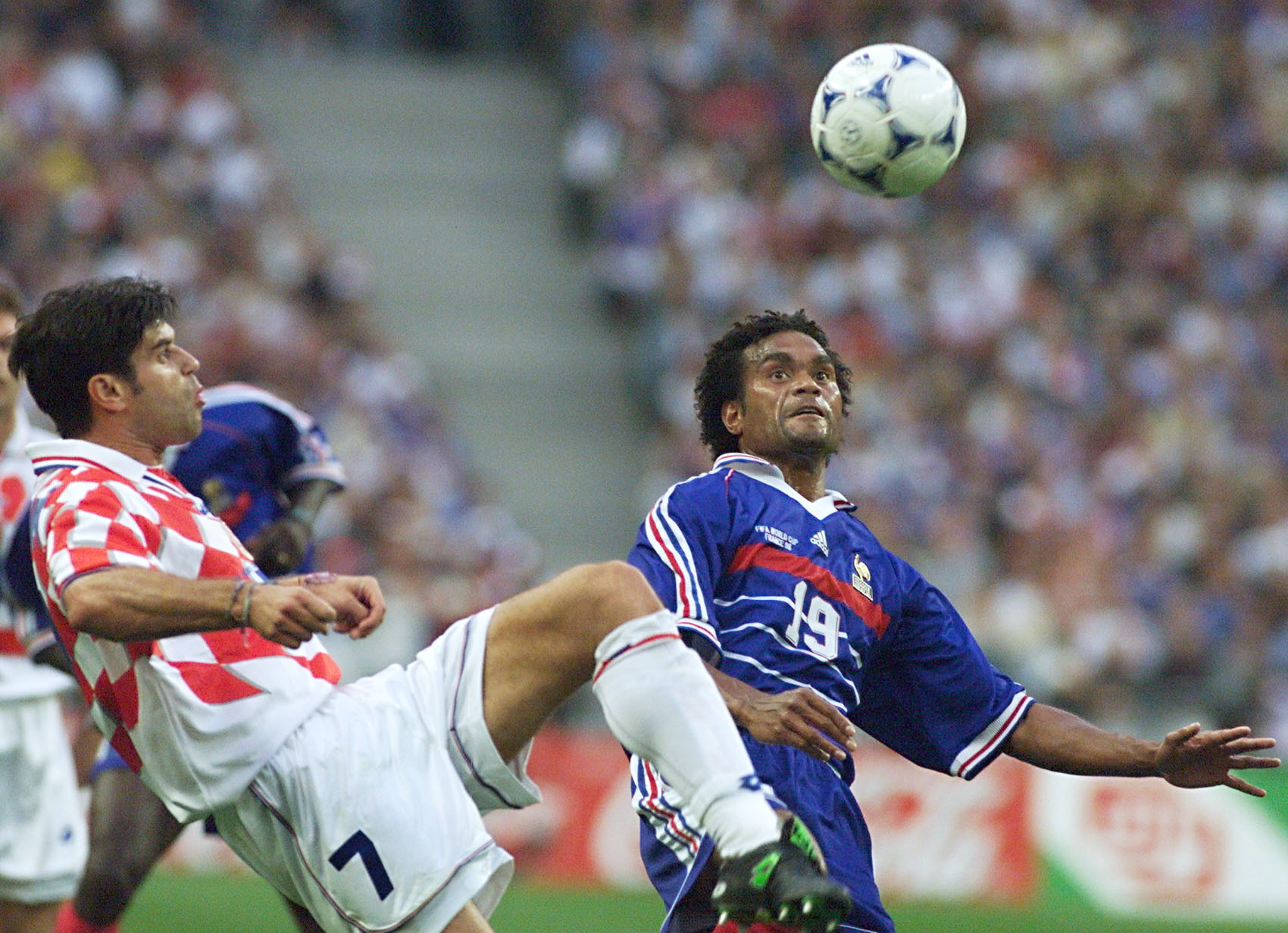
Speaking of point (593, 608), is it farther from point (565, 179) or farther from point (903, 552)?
point (565, 179)

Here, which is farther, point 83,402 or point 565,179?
point 565,179

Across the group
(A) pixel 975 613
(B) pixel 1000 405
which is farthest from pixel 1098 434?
(A) pixel 975 613

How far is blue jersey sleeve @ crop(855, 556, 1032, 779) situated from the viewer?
15.0ft

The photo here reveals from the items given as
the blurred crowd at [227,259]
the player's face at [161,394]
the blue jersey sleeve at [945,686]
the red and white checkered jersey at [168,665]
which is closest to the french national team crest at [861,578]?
the blue jersey sleeve at [945,686]

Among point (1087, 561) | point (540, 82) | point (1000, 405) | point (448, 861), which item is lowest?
point (448, 861)

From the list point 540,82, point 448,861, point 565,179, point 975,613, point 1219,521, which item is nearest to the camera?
point 448,861

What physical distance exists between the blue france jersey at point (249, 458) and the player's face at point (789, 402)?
182 cm

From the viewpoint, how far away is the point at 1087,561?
1341 centimetres

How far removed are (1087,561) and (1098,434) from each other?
60.4 inches

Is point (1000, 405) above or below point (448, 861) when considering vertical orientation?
above

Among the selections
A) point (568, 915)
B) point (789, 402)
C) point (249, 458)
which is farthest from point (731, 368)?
point (568, 915)

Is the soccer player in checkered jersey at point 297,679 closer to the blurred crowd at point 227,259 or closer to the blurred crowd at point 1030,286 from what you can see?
the blurred crowd at point 227,259

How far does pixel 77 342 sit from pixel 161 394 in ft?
0.73

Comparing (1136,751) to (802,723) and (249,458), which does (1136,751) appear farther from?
(249,458)
